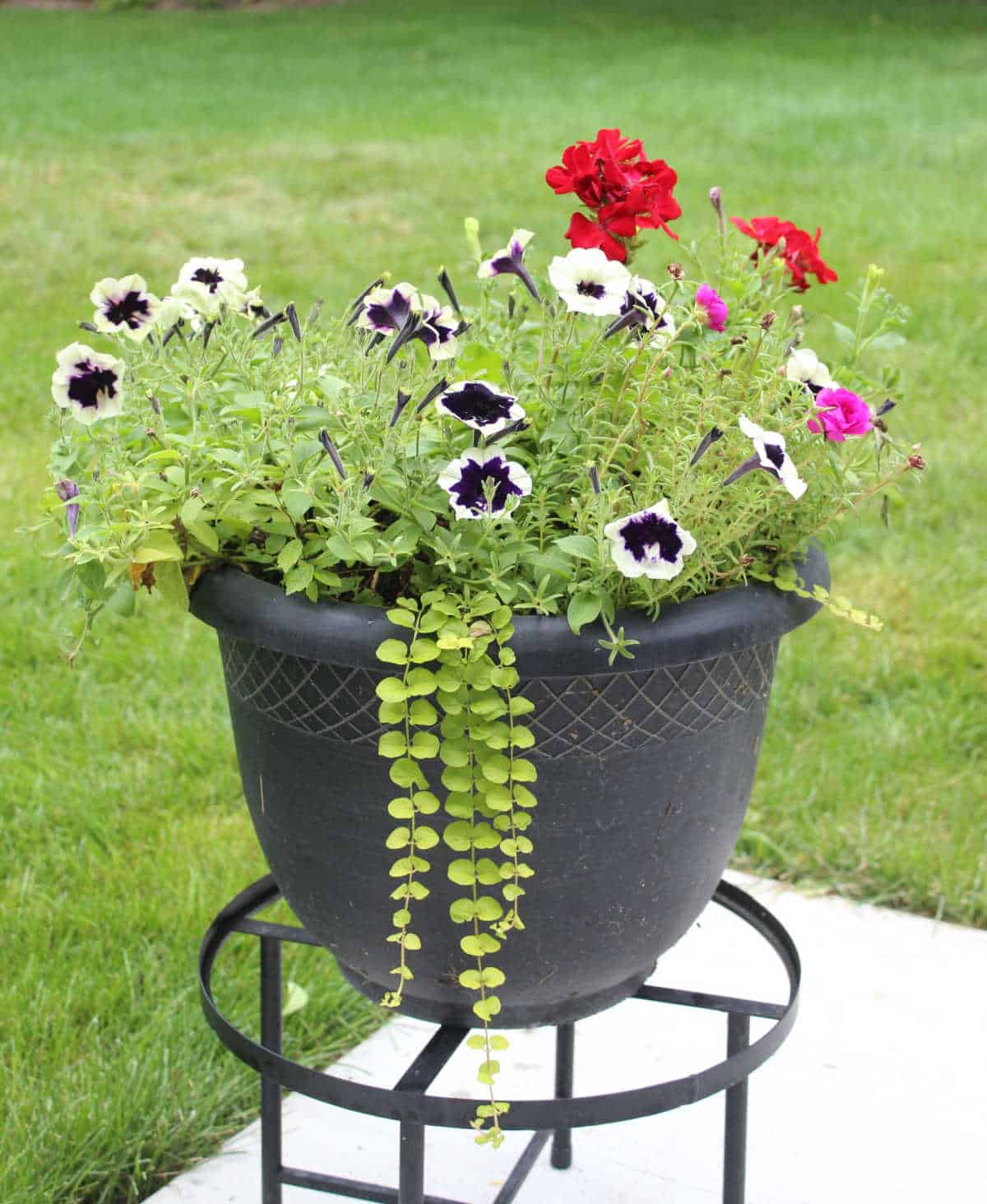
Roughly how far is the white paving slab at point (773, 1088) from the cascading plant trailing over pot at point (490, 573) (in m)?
0.55

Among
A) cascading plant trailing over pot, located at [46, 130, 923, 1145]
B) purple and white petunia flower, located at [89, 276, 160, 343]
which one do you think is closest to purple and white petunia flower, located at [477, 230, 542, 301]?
cascading plant trailing over pot, located at [46, 130, 923, 1145]

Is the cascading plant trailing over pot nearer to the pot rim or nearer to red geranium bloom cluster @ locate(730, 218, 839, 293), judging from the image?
the pot rim

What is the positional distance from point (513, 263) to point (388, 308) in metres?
0.15

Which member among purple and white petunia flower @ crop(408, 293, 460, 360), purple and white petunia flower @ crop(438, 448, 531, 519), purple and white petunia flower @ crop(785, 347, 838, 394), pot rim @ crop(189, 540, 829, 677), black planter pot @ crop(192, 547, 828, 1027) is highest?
purple and white petunia flower @ crop(408, 293, 460, 360)

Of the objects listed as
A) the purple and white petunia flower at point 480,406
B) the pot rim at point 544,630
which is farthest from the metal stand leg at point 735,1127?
the purple and white petunia flower at point 480,406

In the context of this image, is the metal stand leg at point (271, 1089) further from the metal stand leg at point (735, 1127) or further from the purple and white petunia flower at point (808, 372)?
the purple and white petunia flower at point (808, 372)

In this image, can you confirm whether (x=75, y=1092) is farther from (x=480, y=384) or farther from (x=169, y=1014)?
(x=480, y=384)

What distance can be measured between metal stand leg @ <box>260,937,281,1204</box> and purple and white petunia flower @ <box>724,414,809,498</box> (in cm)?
91

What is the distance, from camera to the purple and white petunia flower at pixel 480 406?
139 cm

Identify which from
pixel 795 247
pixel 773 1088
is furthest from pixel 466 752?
pixel 773 1088

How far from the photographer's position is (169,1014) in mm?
2256

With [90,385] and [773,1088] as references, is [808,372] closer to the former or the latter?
[90,385]

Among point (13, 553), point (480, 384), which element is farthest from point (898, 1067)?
point (13, 553)

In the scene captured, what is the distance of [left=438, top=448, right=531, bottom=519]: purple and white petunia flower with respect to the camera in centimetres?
138
